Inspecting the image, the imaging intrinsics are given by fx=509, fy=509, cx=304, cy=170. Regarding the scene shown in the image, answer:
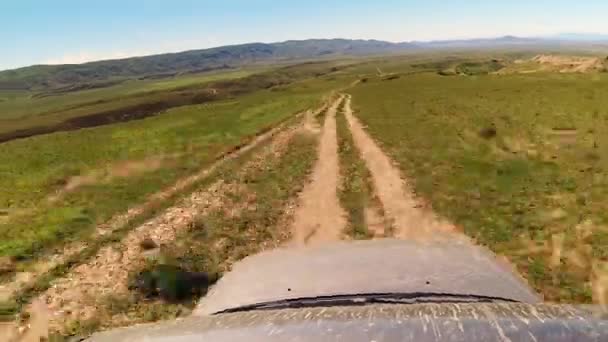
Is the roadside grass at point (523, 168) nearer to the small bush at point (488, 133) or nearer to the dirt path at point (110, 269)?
the small bush at point (488, 133)

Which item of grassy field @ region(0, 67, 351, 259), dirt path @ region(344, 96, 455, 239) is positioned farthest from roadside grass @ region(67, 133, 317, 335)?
grassy field @ region(0, 67, 351, 259)

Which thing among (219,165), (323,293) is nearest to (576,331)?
(323,293)

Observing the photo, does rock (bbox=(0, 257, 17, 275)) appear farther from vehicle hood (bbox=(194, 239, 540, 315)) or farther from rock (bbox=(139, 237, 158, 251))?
vehicle hood (bbox=(194, 239, 540, 315))

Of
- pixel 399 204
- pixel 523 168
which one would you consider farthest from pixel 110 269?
pixel 523 168

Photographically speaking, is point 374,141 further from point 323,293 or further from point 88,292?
point 323,293

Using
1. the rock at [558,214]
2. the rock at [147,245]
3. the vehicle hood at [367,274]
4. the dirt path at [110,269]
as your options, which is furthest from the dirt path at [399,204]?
the rock at [147,245]

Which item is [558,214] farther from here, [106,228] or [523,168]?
[106,228]
